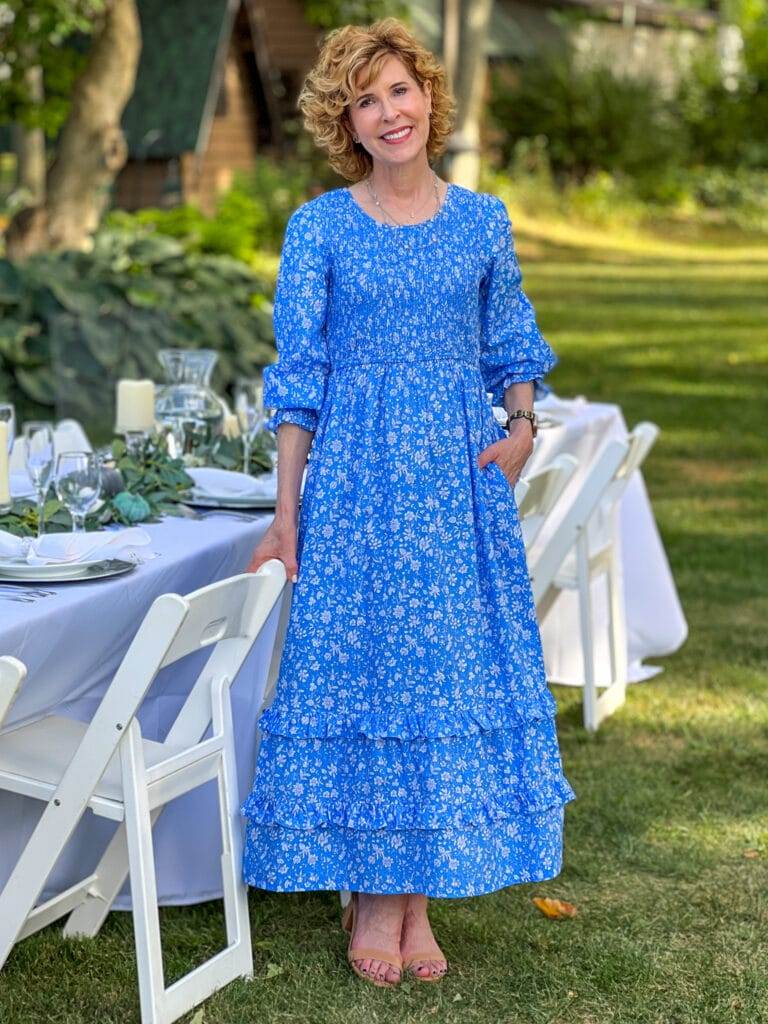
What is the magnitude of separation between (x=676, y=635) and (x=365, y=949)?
2932mm

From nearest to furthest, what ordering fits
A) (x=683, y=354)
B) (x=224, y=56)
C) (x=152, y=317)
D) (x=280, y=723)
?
(x=280, y=723) → (x=152, y=317) → (x=683, y=354) → (x=224, y=56)

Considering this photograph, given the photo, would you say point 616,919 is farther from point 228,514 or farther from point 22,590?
point 22,590

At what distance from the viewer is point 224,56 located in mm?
20625

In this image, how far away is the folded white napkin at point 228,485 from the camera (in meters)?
4.26

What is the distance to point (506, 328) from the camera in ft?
11.7

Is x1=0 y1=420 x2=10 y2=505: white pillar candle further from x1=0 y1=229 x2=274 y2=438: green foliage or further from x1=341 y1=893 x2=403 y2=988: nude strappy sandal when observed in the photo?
x1=0 y1=229 x2=274 y2=438: green foliage

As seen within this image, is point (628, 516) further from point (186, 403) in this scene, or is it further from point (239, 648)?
point (239, 648)

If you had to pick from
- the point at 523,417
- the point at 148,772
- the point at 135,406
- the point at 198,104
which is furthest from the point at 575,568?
the point at 198,104

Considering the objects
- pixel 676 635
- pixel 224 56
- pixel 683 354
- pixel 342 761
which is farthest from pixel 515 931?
pixel 224 56

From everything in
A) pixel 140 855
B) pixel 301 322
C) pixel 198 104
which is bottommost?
pixel 140 855

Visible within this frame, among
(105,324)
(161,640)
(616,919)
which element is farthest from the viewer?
(105,324)

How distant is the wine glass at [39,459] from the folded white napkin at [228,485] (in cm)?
40

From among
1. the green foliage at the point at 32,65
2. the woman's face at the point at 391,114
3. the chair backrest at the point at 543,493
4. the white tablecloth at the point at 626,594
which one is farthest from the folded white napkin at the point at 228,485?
the green foliage at the point at 32,65

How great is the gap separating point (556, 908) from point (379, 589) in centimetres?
108
